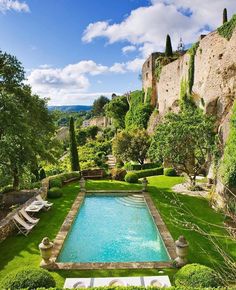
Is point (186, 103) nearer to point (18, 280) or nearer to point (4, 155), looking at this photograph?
point (4, 155)

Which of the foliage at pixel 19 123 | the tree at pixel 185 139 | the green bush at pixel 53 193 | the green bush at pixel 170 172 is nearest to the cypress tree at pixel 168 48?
the green bush at pixel 170 172

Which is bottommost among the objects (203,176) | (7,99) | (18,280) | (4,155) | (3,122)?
(203,176)

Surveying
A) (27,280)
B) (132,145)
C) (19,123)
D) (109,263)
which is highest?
(19,123)

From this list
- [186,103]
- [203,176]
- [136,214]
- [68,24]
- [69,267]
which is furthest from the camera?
[186,103]

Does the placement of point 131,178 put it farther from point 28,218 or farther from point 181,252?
point 181,252

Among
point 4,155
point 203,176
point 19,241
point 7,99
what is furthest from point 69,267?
point 203,176

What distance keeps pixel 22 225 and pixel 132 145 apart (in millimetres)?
20573

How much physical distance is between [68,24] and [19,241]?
13677mm

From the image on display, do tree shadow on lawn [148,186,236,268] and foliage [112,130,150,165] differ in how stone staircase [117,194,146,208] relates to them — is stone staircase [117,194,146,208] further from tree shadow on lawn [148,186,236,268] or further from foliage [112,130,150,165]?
foliage [112,130,150,165]

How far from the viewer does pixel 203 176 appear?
25.9 m

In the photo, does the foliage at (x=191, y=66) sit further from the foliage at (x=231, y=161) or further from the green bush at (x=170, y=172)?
the foliage at (x=231, y=161)

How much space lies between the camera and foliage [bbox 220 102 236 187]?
1409 centimetres

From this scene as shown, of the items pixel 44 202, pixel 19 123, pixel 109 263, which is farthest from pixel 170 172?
pixel 109 263

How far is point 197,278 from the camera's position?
7.32 m
